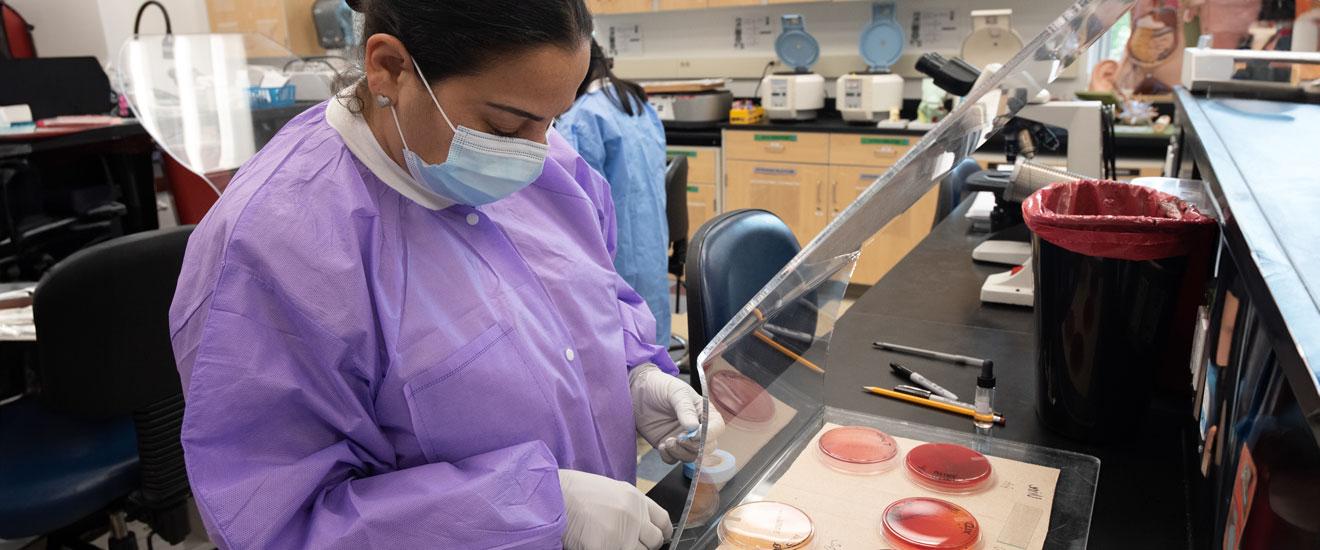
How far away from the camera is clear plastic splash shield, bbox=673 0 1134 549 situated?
81 cm

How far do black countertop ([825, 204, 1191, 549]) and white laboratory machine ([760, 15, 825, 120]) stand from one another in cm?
262

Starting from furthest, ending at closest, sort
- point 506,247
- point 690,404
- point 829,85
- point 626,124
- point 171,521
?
point 829,85 → point 626,124 → point 171,521 → point 690,404 → point 506,247

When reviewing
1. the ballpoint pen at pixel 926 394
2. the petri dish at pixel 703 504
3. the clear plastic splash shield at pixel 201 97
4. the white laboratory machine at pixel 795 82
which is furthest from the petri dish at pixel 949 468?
the white laboratory machine at pixel 795 82

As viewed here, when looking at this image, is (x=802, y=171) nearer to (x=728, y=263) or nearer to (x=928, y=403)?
(x=728, y=263)

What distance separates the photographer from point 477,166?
0.93 meters

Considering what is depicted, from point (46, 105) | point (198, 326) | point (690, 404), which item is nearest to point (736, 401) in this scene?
point (690, 404)

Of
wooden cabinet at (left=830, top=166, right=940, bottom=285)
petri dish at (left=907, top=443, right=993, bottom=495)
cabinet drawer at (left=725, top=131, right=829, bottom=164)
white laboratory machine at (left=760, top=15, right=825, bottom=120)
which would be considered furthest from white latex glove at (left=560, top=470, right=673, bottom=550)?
white laboratory machine at (left=760, top=15, right=825, bottom=120)

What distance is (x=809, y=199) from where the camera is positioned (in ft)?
14.6

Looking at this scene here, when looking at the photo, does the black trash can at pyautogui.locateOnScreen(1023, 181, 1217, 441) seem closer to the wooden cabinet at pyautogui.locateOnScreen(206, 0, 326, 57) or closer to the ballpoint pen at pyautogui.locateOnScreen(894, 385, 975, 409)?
the ballpoint pen at pyautogui.locateOnScreen(894, 385, 975, 409)

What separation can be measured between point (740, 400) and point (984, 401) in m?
0.44

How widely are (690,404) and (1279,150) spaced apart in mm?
809

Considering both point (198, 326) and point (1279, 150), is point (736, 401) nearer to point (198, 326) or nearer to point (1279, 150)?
point (198, 326)

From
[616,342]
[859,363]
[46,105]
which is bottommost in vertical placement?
[859,363]

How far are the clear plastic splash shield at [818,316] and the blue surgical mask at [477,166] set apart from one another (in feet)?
1.10
